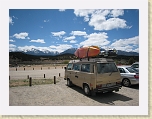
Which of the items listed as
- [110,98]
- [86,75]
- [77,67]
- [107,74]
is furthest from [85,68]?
[110,98]

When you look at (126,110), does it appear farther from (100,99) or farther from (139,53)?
(139,53)

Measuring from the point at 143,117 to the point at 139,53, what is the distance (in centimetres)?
211

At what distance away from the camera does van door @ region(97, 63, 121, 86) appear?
201 inches

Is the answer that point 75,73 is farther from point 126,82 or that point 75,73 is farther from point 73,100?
point 126,82

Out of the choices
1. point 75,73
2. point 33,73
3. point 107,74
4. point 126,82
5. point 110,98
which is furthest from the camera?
point 33,73

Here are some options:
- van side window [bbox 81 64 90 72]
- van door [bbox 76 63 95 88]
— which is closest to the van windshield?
van door [bbox 76 63 95 88]

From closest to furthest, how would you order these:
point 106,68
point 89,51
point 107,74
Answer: point 107,74
point 106,68
point 89,51

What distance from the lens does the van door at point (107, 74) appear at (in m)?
5.10

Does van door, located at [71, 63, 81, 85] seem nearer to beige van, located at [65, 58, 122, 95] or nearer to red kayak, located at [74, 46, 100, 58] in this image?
beige van, located at [65, 58, 122, 95]

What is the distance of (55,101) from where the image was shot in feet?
17.3

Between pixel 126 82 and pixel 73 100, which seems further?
pixel 126 82

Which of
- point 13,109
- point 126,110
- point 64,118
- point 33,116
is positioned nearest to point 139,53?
point 126,110

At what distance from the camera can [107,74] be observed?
5.22m

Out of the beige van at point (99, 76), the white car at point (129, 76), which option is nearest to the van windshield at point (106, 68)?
the beige van at point (99, 76)
